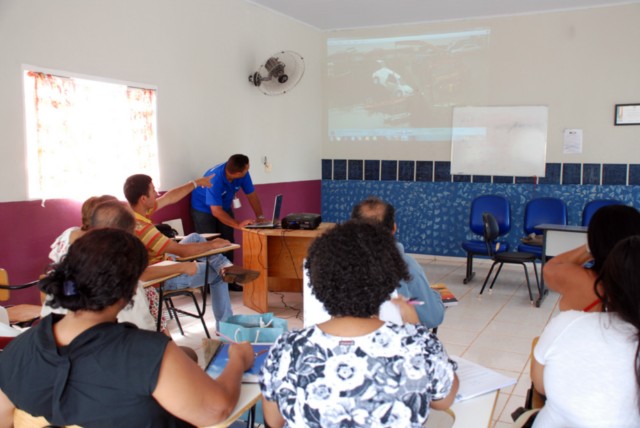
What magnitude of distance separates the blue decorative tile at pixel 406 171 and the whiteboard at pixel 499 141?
1.80 ft

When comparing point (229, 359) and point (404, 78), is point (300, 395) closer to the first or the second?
point (229, 359)

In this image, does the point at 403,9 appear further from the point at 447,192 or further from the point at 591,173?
the point at 591,173

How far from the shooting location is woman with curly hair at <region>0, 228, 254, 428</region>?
4.59ft

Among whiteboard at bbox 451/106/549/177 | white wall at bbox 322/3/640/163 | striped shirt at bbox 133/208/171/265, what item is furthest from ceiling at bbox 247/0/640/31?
striped shirt at bbox 133/208/171/265

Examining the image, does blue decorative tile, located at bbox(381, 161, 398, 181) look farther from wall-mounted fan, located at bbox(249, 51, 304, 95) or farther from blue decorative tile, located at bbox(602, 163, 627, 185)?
blue decorative tile, located at bbox(602, 163, 627, 185)

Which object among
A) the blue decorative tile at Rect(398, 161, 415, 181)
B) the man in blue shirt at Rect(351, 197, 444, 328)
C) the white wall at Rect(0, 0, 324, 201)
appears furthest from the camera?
the blue decorative tile at Rect(398, 161, 415, 181)

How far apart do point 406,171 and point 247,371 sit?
6116mm

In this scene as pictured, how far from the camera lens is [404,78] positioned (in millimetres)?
7504

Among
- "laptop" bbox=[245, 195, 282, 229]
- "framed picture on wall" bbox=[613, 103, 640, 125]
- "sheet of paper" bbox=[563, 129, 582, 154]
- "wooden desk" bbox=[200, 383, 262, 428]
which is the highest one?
"framed picture on wall" bbox=[613, 103, 640, 125]

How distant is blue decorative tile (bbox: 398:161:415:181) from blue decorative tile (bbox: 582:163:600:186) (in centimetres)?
208

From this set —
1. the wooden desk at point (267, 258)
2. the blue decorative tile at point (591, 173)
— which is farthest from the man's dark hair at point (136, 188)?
the blue decorative tile at point (591, 173)

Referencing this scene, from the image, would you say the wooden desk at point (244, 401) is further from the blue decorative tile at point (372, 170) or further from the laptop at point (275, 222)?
the blue decorative tile at point (372, 170)

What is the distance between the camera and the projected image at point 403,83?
7188mm

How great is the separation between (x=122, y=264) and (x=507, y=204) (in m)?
5.63
